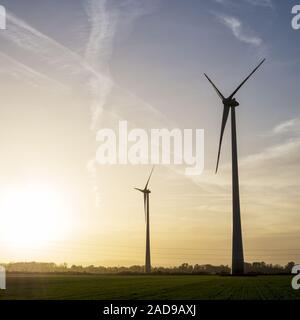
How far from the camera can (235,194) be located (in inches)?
5261

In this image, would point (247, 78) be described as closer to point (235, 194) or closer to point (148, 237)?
point (235, 194)
